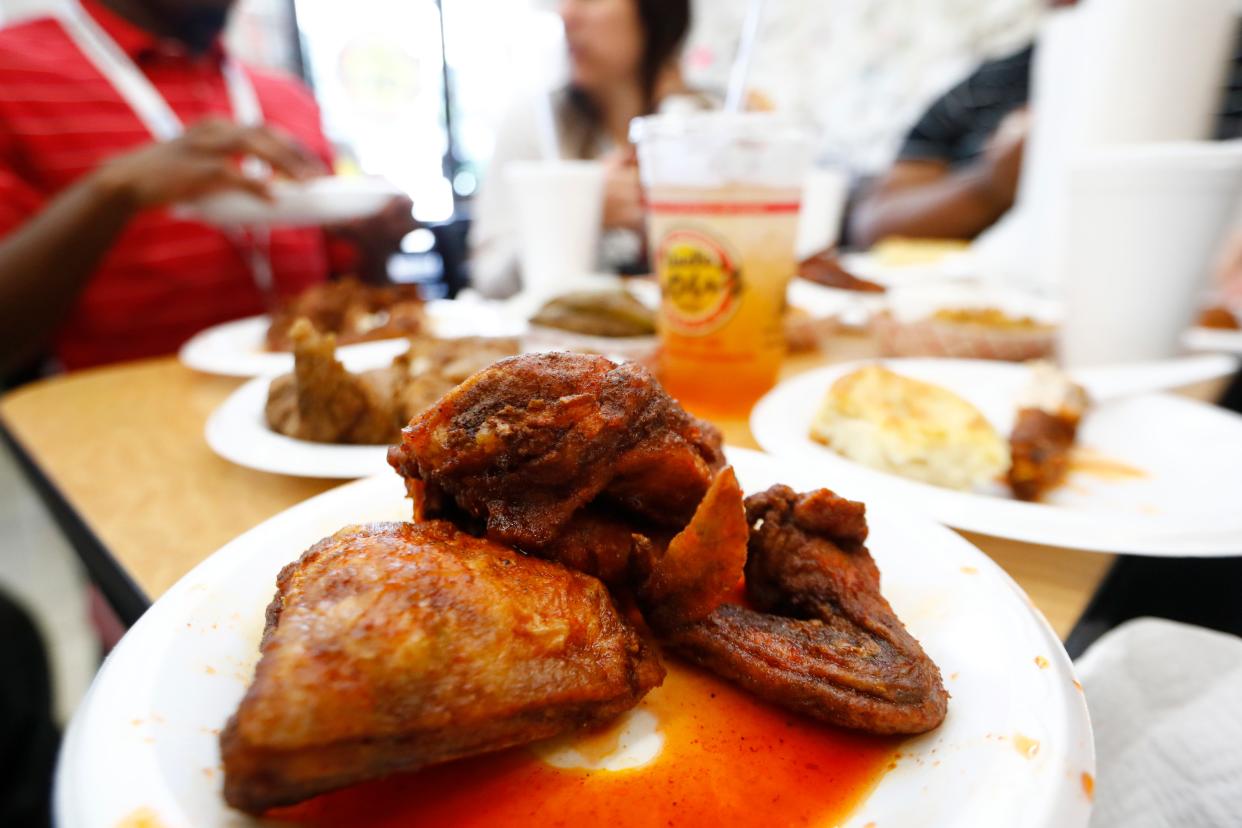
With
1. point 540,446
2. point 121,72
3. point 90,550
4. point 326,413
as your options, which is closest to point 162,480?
point 90,550

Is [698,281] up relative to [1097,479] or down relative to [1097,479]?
up

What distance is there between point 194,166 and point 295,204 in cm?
45

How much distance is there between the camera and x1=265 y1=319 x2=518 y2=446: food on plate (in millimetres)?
1123

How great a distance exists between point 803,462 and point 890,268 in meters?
2.24

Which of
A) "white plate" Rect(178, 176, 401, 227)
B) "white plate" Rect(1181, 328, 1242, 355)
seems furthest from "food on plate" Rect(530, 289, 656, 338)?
"white plate" Rect(1181, 328, 1242, 355)

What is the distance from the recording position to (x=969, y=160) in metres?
4.93

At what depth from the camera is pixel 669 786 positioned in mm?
550

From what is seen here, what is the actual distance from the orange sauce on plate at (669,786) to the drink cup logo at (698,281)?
2.83 feet

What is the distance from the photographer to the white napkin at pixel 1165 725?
0.63m

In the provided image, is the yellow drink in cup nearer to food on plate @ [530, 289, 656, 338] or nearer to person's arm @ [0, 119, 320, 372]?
food on plate @ [530, 289, 656, 338]

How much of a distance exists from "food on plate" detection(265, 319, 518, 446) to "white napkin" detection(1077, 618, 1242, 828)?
1018 millimetres

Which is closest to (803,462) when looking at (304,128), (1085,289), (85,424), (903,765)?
(903,765)

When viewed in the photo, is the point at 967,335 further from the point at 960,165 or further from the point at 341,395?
the point at 960,165

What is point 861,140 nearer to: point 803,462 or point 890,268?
point 890,268
